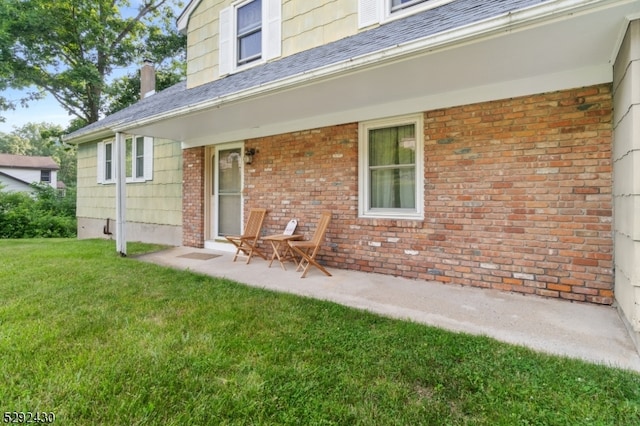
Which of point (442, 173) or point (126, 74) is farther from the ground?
point (126, 74)

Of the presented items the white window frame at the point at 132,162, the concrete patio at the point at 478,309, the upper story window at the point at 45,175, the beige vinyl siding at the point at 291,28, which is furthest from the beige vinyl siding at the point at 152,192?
the upper story window at the point at 45,175

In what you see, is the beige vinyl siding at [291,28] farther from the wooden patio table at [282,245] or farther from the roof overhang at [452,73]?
the wooden patio table at [282,245]

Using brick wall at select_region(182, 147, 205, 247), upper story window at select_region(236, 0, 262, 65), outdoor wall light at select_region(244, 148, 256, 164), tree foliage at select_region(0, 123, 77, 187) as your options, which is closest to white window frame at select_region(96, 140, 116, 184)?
brick wall at select_region(182, 147, 205, 247)

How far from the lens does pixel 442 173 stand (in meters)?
4.29

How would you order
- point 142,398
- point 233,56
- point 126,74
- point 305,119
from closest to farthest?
point 142,398, point 305,119, point 233,56, point 126,74

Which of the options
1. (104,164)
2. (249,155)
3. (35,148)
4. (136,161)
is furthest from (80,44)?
(35,148)

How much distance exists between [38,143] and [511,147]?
61126mm

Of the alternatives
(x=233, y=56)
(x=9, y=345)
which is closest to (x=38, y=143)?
(x=233, y=56)

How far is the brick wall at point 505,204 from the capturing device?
11.2 ft

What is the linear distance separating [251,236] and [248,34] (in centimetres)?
401

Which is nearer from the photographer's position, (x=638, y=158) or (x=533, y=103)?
(x=638, y=158)

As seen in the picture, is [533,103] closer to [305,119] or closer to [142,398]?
[305,119]

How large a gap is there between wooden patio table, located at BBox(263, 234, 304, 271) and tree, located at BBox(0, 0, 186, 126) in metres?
14.0

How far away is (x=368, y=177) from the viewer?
16.4 feet
